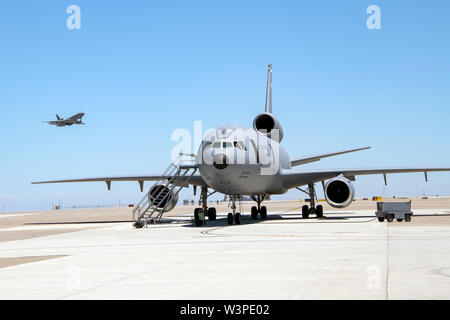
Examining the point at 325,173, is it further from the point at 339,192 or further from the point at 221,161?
the point at 221,161

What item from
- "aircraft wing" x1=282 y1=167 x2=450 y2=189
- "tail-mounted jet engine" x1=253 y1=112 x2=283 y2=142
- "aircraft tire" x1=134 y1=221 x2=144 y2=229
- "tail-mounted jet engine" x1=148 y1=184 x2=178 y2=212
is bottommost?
"aircraft tire" x1=134 y1=221 x2=144 y2=229

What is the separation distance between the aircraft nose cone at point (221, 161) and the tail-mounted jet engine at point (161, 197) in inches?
181

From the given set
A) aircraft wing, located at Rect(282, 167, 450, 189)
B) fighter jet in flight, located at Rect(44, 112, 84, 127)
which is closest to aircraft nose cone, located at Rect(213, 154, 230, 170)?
aircraft wing, located at Rect(282, 167, 450, 189)

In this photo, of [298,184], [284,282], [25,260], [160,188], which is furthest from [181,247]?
[298,184]

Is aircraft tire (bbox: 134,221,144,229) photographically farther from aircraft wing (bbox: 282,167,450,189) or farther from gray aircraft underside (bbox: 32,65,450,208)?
aircraft wing (bbox: 282,167,450,189)

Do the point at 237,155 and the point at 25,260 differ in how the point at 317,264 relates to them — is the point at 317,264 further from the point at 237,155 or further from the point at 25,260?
the point at 237,155

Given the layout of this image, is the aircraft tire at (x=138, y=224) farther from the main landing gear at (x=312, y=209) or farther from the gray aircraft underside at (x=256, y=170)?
the main landing gear at (x=312, y=209)

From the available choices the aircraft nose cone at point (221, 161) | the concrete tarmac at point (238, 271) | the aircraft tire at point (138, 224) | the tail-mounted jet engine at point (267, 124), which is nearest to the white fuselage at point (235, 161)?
the aircraft nose cone at point (221, 161)

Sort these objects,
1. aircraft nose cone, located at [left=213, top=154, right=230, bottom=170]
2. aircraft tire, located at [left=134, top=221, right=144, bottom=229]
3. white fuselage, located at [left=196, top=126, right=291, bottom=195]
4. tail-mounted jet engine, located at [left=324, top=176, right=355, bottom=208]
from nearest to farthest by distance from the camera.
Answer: aircraft nose cone, located at [left=213, top=154, right=230, bottom=170] → white fuselage, located at [left=196, top=126, right=291, bottom=195] → aircraft tire, located at [left=134, top=221, right=144, bottom=229] → tail-mounted jet engine, located at [left=324, top=176, right=355, bottom=208]

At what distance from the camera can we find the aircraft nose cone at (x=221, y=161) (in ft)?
71.5

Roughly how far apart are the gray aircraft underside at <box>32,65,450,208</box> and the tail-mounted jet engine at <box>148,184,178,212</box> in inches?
45.1

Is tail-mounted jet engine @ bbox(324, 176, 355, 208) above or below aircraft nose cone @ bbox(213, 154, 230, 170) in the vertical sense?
below

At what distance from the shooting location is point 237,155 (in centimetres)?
2241

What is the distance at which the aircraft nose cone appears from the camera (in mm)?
21792
